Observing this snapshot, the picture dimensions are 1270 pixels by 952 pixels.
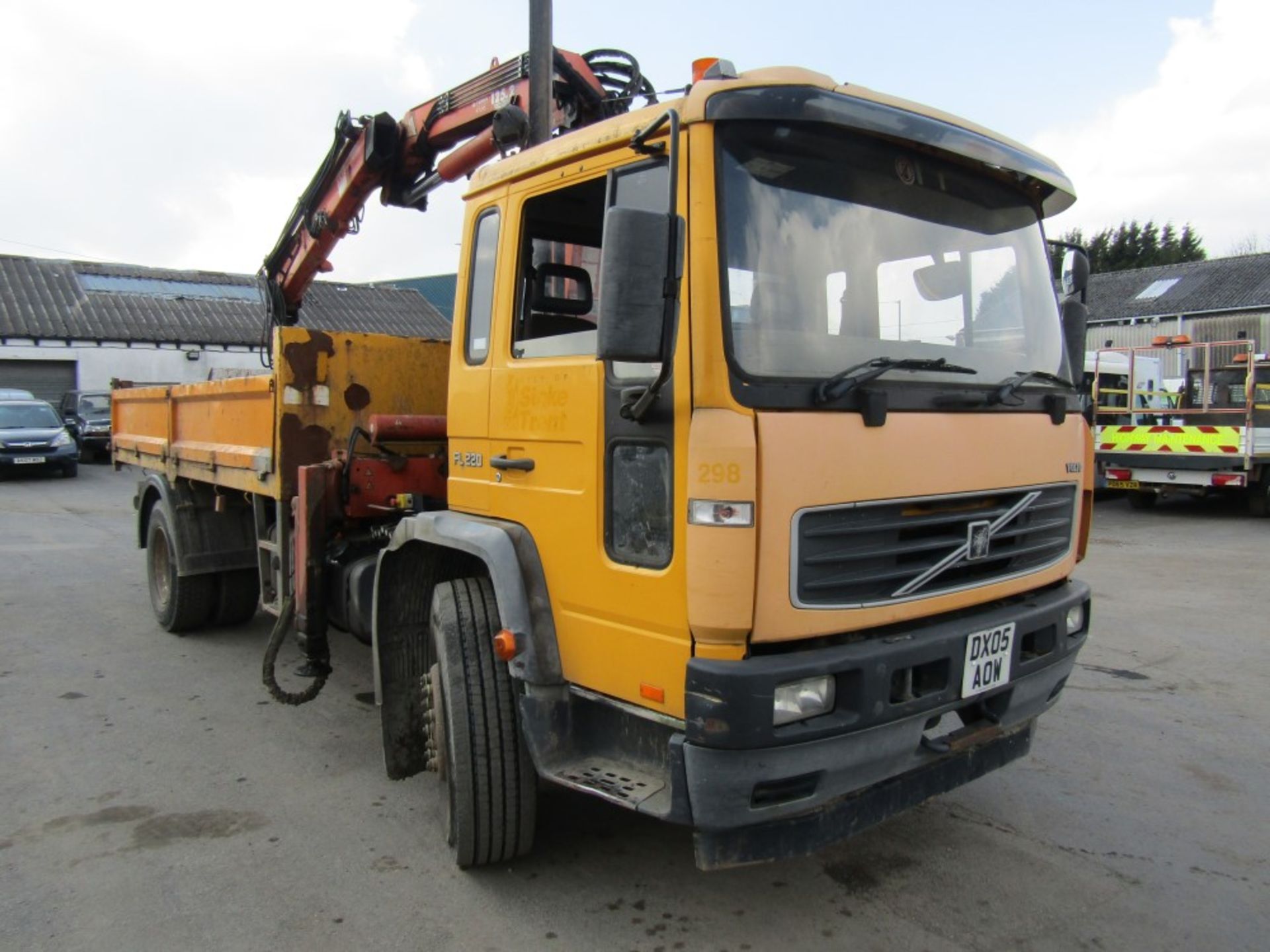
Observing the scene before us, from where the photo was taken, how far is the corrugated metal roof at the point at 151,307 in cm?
2503

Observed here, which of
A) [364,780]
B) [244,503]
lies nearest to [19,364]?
[244,503]

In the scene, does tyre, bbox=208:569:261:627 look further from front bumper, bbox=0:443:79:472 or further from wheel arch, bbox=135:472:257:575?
front bumper, bbox=0:443:79:472

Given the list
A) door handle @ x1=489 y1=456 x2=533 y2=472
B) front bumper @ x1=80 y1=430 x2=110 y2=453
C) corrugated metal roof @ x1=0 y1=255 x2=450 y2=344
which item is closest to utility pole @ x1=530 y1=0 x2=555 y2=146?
door handle @ x1=489 y1=456 x2=533 y2=472

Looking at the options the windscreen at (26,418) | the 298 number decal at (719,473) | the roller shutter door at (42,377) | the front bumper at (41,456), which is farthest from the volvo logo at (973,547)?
the roller shutter door at (42,377)

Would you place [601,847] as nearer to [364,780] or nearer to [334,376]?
[364,780]

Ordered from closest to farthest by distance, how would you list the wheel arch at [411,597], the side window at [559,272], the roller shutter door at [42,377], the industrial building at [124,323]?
the side window at [559,272] < the wheel arch at [411,597] < the roller shutter door at [42,377] < the industrial building at [124,323]

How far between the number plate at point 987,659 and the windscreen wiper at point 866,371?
33.4 inches

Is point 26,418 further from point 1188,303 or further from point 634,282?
point 1188,303

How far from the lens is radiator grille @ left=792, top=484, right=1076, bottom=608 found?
2641 mm

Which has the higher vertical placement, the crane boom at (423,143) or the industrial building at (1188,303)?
the industrial building at (1188,303)

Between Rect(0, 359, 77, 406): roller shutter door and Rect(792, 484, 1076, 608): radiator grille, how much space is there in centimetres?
2631

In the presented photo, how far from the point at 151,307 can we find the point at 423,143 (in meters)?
24.6

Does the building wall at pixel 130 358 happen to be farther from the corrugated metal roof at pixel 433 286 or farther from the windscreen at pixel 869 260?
the windscreen at pixel 869 260

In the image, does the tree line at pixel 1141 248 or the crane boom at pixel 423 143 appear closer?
the crane boom at pixel 423 143
